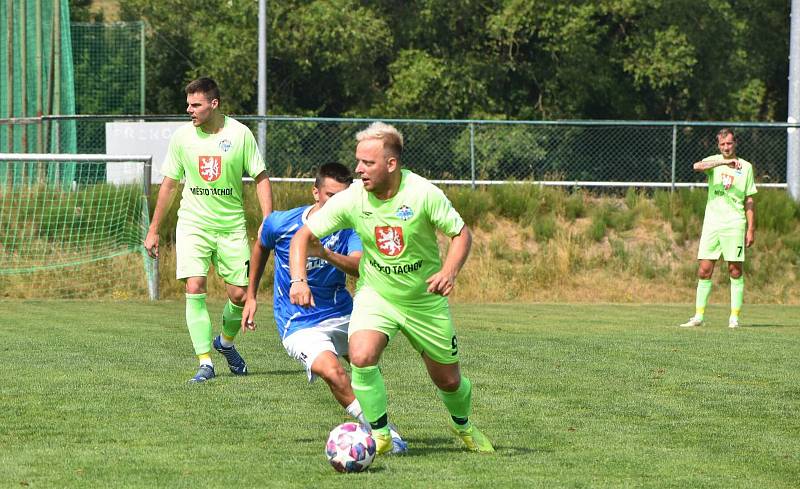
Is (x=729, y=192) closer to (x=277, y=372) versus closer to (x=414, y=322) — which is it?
(x=277, y=372)

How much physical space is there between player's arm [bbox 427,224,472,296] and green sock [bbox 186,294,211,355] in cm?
346

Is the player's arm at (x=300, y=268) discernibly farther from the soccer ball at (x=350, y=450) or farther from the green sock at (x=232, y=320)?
the green sock at (x=232, y=320)

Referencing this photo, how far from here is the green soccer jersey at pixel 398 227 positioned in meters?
6.48

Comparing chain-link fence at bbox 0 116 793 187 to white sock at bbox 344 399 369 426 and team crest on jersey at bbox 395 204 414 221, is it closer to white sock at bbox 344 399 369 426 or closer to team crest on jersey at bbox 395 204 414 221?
white sock at bbox 344 399 369 426

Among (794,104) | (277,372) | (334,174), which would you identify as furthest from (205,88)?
(794,104)

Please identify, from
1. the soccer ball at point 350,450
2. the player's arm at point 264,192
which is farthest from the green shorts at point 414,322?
the player's arm at point 264,192

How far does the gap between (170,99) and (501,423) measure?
29.1 metres

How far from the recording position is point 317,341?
7.25 metres

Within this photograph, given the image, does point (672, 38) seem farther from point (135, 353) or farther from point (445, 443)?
point (445, 443)

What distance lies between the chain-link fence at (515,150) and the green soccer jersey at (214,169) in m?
12.2

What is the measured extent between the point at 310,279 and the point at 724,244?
8.45 m

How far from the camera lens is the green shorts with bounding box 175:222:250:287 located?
380 inches

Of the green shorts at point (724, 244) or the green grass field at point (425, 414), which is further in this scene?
the green shorts at point (724, 244)

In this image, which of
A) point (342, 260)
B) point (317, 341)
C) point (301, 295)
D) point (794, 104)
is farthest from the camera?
point (794, 104)
